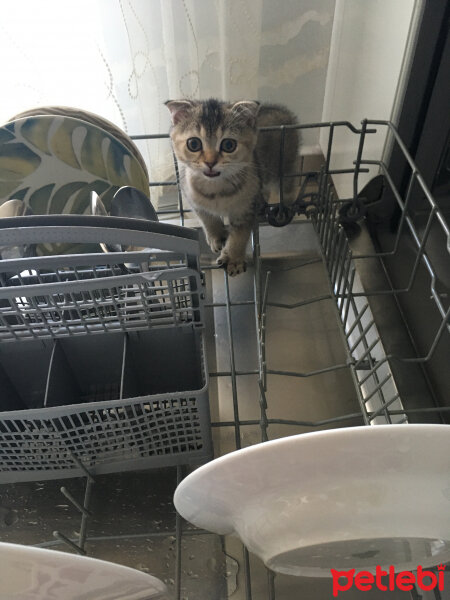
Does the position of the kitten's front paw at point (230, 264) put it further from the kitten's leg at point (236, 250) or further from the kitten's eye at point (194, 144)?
the kitten's eye at point (194, 144)

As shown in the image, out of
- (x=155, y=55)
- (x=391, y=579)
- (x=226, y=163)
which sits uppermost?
(x=155, y=55)

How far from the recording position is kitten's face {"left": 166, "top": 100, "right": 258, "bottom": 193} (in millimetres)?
756

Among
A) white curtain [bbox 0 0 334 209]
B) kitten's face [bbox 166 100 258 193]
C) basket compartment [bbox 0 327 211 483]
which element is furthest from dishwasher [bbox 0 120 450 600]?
white curtain [bbox 0 0 334 209]

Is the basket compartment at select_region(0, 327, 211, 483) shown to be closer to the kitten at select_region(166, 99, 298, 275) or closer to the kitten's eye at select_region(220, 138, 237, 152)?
the kitten at select_region(166, 99, 298, 275)

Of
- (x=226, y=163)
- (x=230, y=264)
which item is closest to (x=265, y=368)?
(x=230, y=264)

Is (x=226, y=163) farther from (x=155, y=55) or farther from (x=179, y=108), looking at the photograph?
(x=155, y=55)

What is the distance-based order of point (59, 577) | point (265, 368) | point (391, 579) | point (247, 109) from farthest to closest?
point (247, 109) < point (265, 368) < point (391, 579) < point (59, 577)

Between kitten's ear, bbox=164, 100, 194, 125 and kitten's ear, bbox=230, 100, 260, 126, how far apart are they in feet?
0.25

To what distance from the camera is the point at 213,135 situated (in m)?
0.77

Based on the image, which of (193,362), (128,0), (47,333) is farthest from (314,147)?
(47,333)

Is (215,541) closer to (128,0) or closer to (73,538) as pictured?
(73,538)

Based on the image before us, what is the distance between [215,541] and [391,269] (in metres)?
0.53

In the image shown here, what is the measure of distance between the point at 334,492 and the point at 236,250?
57cm

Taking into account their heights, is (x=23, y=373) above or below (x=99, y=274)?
below
